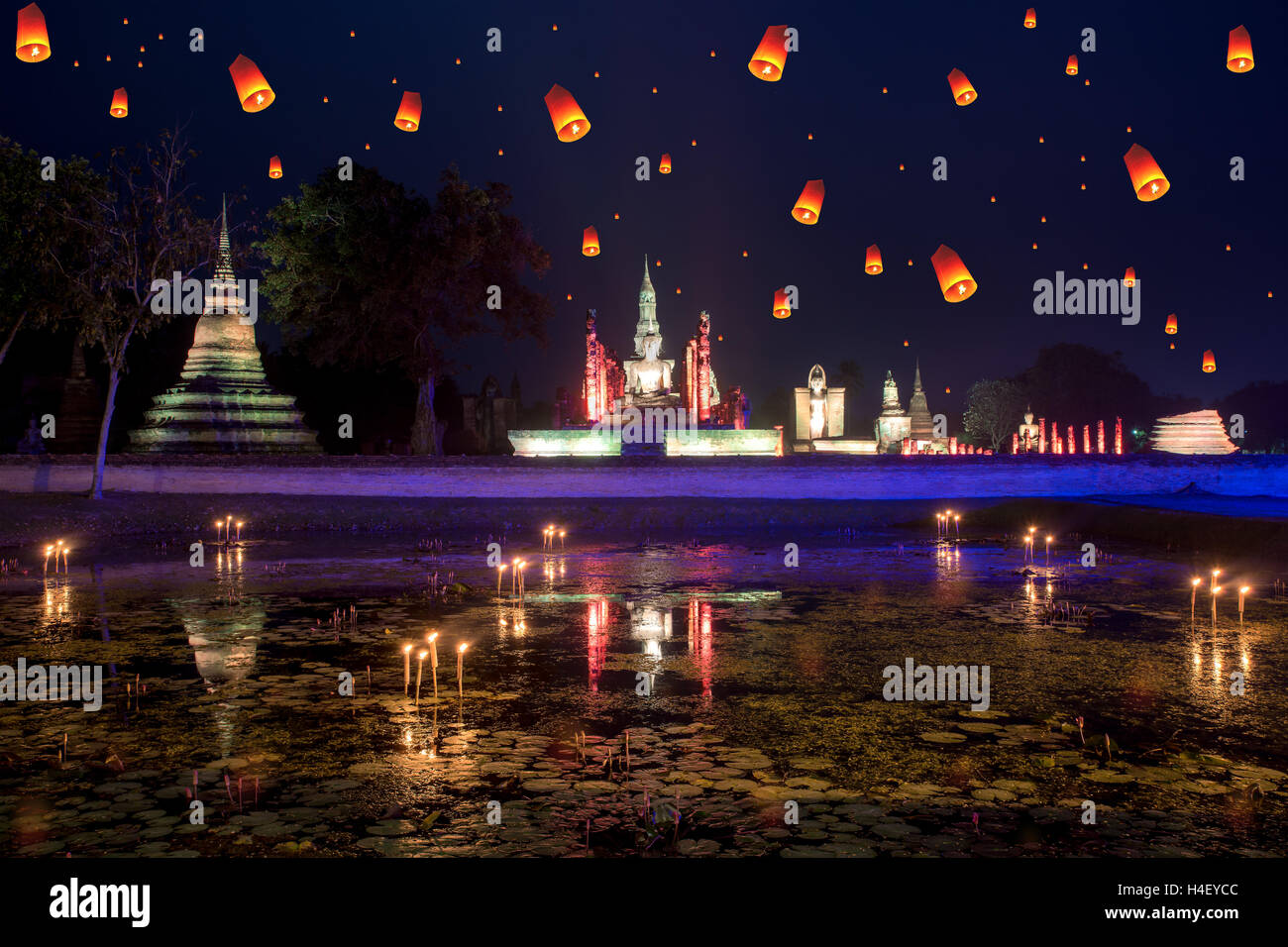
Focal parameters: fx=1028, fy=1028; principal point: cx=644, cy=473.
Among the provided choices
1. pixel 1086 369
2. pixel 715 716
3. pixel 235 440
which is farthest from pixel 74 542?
pixel 1086 369

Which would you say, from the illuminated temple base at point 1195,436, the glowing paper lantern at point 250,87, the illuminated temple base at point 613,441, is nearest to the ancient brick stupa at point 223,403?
the illuminated temple base at point 613,441

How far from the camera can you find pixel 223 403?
30703 millimetres

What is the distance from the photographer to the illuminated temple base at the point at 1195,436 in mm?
31531

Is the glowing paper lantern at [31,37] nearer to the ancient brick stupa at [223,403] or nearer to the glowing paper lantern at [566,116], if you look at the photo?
the glowing paper lantern at [566,116]

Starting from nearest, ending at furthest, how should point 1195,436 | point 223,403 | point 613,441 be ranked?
point 223,403 → point 1195,436 → point 613,441

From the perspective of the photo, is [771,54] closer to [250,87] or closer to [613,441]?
[250,87]

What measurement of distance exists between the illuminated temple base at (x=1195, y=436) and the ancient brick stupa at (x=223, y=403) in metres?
26.5

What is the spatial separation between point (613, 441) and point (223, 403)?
1527 centimetres

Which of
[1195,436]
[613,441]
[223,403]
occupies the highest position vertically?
[223,403]

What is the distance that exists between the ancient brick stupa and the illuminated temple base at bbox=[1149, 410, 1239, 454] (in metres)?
26.5

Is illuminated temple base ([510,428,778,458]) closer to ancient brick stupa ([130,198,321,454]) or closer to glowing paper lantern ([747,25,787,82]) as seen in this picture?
ancient brick stupa ([130,198,321,454])

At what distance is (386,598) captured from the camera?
466 inches

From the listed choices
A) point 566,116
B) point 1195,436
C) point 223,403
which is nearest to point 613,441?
point 223,403
